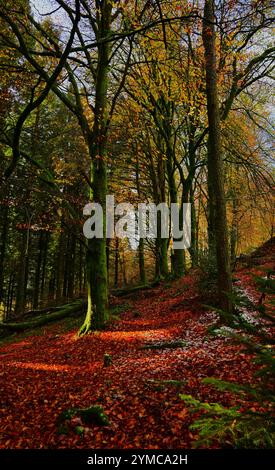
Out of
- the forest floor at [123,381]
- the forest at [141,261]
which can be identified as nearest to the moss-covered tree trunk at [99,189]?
the forest at [141,261]

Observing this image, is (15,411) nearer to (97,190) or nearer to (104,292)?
(104,292)

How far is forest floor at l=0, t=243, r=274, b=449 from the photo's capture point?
3.87m

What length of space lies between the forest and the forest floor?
0.10ft

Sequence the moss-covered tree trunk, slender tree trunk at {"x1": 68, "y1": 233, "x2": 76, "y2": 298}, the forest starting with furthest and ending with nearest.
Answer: slender tree trunk at {"x1": 68, "y1": 233, "x2": 76, "y2": 298}, the moss-covered tree trunk, the forest

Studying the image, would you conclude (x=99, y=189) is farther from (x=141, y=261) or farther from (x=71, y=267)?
(x=71, y=267)

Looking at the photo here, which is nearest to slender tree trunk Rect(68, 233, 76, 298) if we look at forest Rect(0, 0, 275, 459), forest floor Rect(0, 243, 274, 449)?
forest Rect(0, 0, 275, 459)

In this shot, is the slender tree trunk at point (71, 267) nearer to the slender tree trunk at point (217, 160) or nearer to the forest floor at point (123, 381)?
the forest floor at point (123, 381)

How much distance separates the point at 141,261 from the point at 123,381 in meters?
13.9

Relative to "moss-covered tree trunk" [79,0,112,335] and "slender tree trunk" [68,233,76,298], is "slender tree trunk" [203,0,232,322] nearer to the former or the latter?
"moss-covered tree trunk" [79,0,112,335]

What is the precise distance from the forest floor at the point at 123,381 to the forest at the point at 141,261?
0.10ft

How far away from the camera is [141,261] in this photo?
19219 mm

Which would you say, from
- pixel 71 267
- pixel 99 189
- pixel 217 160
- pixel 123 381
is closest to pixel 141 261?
pixel 71 267

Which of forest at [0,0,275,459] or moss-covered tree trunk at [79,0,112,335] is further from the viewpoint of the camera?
moss-covered tree trunk at [79,0,112,335]
